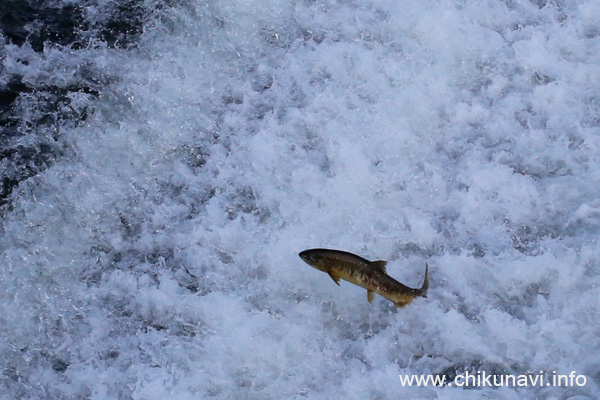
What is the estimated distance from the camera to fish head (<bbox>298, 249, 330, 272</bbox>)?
10.4 ft

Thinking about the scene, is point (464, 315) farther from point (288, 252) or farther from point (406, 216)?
point (288, 252)

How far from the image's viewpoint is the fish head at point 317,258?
10.4 ft

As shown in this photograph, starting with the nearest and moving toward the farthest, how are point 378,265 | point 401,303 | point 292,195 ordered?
point 378,265 < point 401,303 < point 292,195

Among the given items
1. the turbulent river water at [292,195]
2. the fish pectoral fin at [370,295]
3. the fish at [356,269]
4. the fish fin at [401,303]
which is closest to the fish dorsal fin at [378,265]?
the fish at [356,269]

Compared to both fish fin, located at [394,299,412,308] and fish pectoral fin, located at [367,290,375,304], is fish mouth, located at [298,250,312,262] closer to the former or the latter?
fish pectoral fin, located at [367,290,375,304]

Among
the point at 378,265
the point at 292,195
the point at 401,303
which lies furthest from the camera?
the point at 292,195

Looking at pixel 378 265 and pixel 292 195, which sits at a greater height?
pixel 292 195

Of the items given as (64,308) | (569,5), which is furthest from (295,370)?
(569,5)

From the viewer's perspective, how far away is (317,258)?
3.19 metres

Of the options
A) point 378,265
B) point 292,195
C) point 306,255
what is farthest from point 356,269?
point 292,195

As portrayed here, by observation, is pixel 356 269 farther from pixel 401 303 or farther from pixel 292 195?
pixel 292 195

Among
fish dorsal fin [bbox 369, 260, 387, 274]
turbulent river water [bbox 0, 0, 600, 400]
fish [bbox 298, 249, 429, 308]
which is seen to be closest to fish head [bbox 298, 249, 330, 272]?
fish [bbox 298, 249, 429, 308]

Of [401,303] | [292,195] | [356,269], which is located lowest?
[401,303]

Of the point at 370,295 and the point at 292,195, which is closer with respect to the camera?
the point at 370,295
